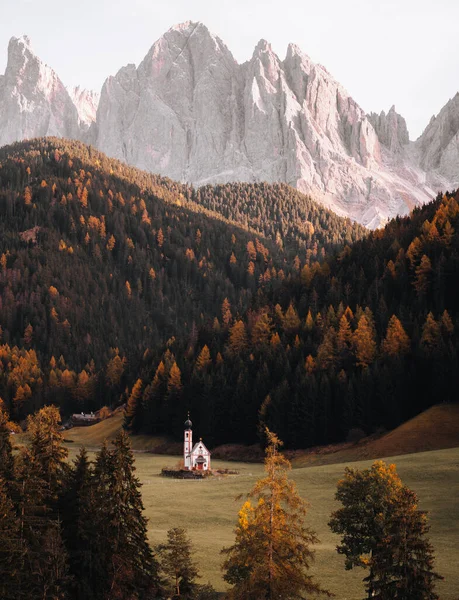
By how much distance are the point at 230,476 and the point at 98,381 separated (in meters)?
111

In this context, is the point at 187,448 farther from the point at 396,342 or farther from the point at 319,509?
the point at 319,509

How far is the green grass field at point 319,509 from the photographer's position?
47.2 metres

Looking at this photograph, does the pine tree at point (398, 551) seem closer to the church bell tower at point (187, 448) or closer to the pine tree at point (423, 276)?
the church bell tower at point (187, 448)

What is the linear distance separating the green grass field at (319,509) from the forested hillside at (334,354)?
72.2ft

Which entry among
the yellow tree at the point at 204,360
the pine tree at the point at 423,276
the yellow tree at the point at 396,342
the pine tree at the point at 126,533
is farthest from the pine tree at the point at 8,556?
the pine tree at the point at 423,276

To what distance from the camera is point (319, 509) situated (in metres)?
66.1

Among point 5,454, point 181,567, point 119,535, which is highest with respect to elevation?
point 5,454

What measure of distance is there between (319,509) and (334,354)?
196 feet

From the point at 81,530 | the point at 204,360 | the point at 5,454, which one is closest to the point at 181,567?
the point at 81,530

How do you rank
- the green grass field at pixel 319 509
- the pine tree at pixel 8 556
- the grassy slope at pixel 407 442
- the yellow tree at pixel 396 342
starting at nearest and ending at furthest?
1. the pine tree at pixel 8 556
2. the green grass field at pixel 319 509
3. the grassy slope at pixel 407 442
4. the yellow tree at pixel 396 342

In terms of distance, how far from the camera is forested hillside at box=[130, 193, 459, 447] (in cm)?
11094

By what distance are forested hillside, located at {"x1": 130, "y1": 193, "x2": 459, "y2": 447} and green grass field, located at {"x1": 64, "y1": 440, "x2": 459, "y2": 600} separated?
22011 millimetres

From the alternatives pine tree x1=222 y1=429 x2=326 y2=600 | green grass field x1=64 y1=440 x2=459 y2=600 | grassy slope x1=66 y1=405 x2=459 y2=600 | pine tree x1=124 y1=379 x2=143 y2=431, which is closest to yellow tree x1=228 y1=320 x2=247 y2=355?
pine tree x1=124 y1=379 x2=143 y2=431

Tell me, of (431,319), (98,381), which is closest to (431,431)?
(431,319)
